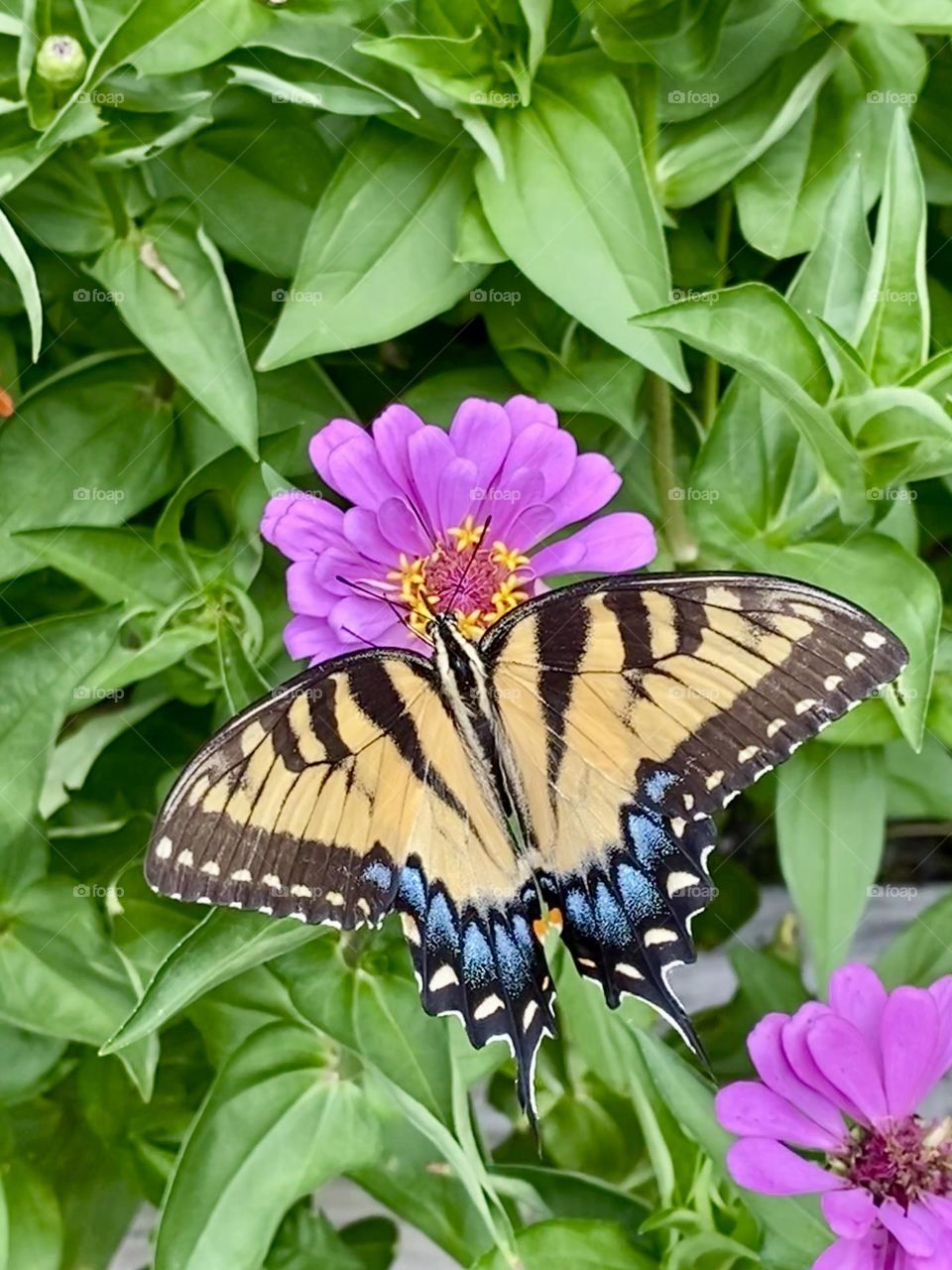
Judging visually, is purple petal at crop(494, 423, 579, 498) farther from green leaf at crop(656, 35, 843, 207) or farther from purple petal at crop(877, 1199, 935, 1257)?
purple petal at crop(877, 1199, 935, 1257)

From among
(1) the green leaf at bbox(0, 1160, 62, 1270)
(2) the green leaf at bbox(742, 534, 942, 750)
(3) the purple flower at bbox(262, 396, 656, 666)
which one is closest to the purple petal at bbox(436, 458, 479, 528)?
(3) the purple flower at bbox(262, 396, 656, 666)

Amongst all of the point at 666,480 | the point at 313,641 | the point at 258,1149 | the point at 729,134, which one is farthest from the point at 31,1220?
the point at 729,134

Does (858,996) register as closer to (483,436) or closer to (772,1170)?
(772,1170)

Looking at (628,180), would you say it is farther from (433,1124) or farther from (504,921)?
(433,1124)

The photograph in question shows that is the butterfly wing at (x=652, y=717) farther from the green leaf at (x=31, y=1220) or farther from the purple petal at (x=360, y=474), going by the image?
the green leaf at (x=31, y=1220)

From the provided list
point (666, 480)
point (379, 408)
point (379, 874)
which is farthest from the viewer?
point (379, 408)
